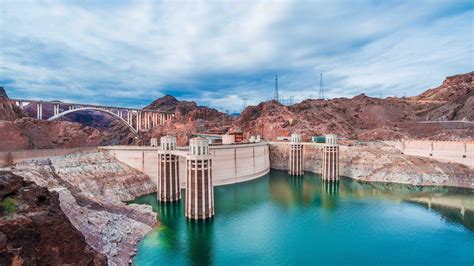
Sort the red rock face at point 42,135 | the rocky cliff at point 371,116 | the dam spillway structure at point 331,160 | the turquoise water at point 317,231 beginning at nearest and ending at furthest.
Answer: the turquoise water at point 317,231
the red rock face at point 42,135
the dam spillway structure at point 331,160
the rocky cliff at point 371,116

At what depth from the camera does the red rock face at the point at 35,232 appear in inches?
399

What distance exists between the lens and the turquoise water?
23766 millimetres

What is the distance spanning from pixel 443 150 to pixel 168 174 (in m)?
52.8

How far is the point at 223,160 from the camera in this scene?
51.4 metres

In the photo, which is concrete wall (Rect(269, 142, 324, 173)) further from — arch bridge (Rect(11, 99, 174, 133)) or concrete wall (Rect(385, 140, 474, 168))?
arch bridge (Rect(11, 99, 174, 133))

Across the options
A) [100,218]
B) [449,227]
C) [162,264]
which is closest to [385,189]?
[449,227]

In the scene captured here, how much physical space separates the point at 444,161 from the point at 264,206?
130ft

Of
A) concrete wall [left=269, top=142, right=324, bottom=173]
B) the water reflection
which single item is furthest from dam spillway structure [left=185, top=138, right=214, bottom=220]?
concrete wall [left=269, top=142, right=324, bottom=173]

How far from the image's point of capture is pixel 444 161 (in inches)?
2170

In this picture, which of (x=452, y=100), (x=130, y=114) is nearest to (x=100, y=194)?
(x=130, y=114)

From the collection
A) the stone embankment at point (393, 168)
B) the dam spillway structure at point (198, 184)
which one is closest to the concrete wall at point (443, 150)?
the stone embankment at point (393, 168)

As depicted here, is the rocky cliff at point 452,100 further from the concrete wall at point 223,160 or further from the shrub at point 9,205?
the shrub at point 9,205

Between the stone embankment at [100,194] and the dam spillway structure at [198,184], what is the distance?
14.6 ft

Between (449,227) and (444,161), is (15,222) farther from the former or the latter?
(444,161)
